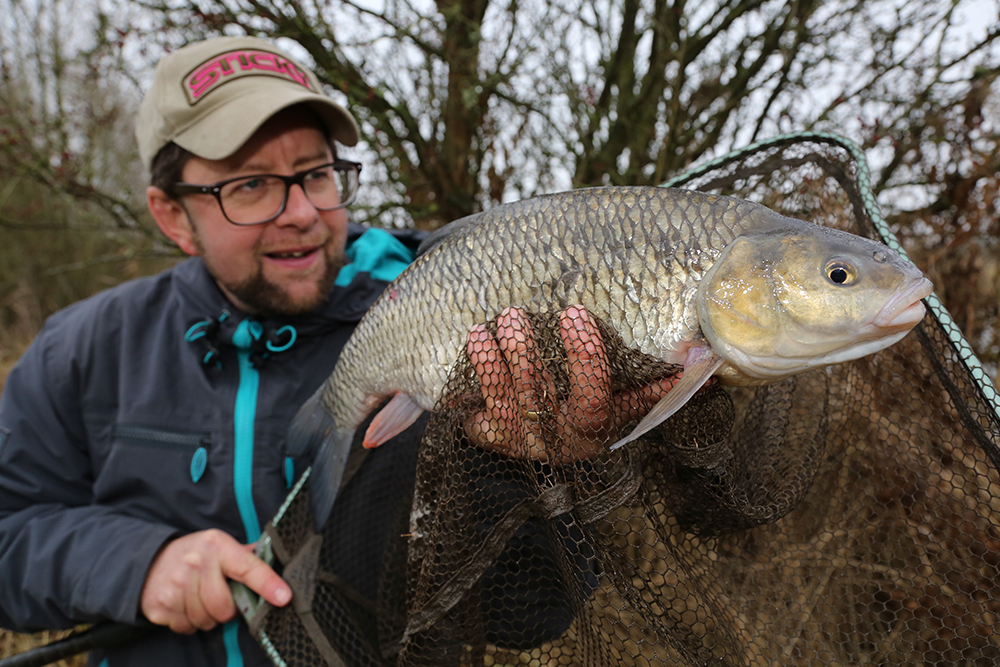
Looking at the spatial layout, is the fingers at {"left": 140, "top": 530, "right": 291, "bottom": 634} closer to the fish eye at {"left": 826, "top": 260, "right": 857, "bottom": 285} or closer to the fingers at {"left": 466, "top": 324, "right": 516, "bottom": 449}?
the fingers at {"left": 466, "top": 324, "right": 516, "bottom": 449}

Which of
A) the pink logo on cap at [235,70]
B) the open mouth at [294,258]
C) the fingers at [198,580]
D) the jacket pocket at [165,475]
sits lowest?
the fingers at [198,580]

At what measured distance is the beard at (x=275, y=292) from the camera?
175cm

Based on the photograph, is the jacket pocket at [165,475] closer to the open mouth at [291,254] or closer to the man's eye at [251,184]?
the open mouth at [291,254]

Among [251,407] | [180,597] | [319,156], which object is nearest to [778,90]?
[319,156]

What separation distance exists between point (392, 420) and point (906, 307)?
1.00m

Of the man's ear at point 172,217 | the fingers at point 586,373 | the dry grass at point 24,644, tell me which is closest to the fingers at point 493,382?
the fingers at point 586,373

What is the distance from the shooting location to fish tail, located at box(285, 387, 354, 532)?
1371 millimetres

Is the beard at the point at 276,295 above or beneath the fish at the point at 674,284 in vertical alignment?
beneath

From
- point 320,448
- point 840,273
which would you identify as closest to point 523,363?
point 840,273

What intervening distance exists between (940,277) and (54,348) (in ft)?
10.5

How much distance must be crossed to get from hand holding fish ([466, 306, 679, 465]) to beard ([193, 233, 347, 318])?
2.74 feet

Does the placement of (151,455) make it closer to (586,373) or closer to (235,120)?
(235,120)

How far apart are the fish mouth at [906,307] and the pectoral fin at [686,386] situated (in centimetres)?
24

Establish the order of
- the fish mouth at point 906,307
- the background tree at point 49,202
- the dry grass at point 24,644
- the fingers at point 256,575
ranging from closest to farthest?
1. the fish mouth at point 906,307
2. the fingers at point 256,575
3. the dry grass at point 24,644
4. the background tree at point 49,202
